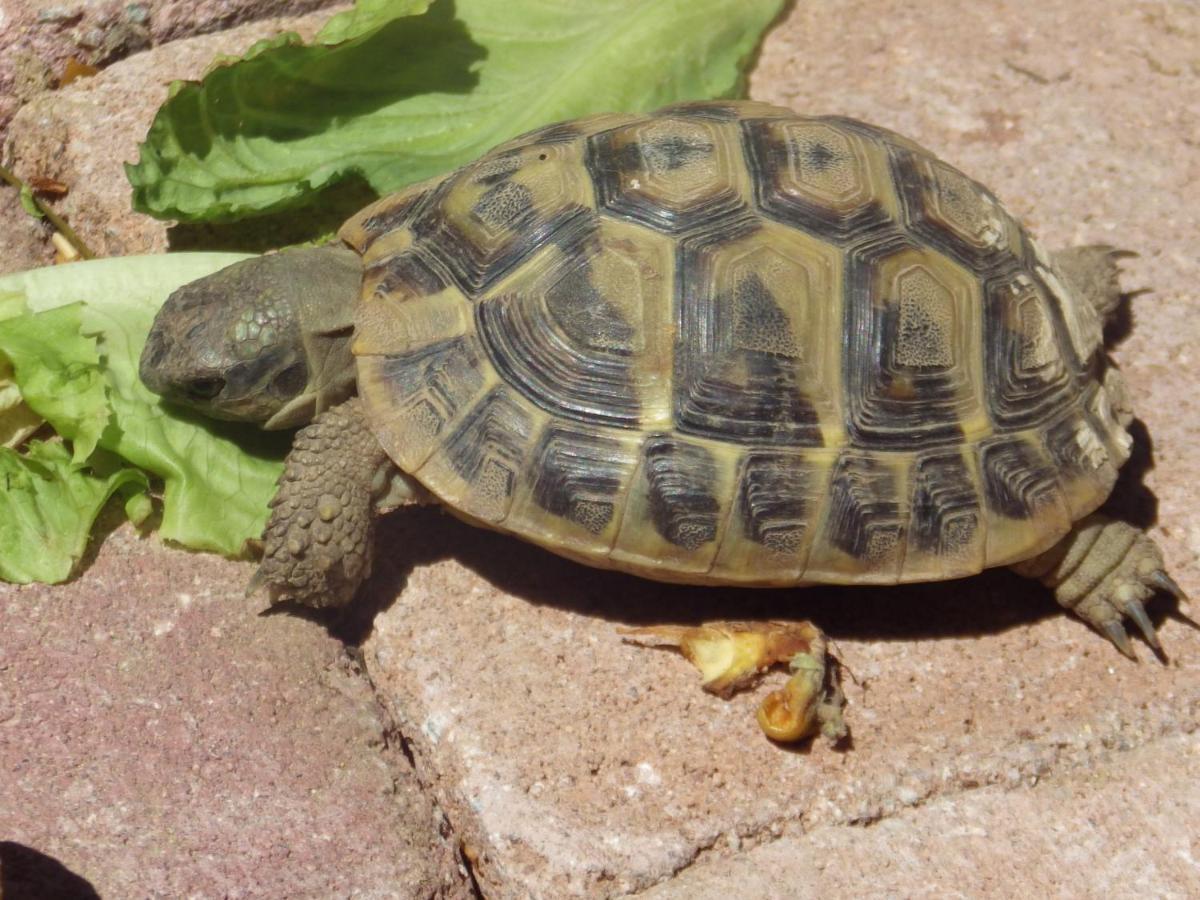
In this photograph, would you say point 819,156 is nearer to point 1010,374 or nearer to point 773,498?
point 1010,374

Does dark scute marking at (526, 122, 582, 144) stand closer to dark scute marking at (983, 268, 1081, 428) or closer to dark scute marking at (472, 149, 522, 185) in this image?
dark scute marking at (472, 149, 522, 185)

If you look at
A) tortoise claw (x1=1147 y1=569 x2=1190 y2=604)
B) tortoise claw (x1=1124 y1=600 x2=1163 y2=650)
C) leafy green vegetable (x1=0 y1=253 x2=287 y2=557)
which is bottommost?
leafy green vegetable (x1=0 y1=253 x2=287 y2=557)

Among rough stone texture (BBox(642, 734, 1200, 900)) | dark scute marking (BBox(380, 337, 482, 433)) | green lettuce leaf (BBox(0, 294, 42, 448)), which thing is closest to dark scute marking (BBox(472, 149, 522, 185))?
dark scute marking (BBox(380, 337, 482, 433))

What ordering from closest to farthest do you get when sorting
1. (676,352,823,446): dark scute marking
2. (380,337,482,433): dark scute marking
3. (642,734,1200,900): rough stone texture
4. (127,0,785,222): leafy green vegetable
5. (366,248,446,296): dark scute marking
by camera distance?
(642,734,1200,900): rough stone texture, (676,352,823,446): dark scute marking, (380,337,482,433): dark scute marking, (366,248,446,296): dark scute marking, (127,0,785,222): leafy green vegetable

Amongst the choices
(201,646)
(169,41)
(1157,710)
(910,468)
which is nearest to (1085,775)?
(1157,710)

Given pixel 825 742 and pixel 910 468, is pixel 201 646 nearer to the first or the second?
pixel 825 742

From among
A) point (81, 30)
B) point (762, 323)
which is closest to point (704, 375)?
point (762, 323)

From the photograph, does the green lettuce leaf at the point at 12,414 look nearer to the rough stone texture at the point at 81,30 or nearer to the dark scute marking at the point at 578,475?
the rough stone texture at the point at 81,30
